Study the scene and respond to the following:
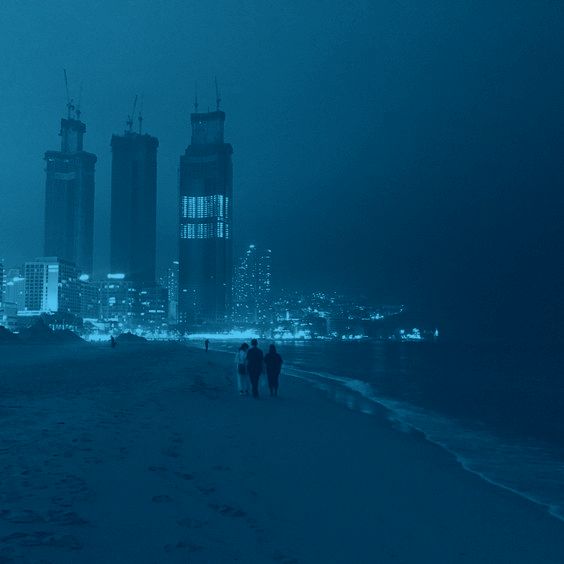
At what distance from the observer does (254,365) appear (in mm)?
17609

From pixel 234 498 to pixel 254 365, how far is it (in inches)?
424

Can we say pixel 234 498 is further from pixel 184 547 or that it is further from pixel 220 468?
pixel 184 547

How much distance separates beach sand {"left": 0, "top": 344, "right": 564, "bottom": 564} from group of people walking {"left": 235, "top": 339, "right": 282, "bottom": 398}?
427cm

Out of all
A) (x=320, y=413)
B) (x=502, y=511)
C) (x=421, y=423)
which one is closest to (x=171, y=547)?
(x=502, y=511)

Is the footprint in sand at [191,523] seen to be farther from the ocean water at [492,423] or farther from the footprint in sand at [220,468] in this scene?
the ocean water at [492,423]

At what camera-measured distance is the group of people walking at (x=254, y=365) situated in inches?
685

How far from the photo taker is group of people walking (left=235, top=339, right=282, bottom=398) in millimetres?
17391

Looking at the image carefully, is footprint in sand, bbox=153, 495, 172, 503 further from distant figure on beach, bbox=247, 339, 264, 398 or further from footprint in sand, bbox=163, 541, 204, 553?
distant figure on beach, bbox=247, 339, 264, 398

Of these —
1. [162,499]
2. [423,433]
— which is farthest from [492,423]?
[162,499]

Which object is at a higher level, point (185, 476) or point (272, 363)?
point (272, 363)

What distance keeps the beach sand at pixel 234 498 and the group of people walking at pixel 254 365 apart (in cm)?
427

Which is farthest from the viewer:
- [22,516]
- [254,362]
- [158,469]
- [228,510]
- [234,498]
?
[254,362]

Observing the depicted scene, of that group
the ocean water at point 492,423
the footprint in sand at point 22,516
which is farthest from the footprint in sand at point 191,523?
the ocean water at point 492,423

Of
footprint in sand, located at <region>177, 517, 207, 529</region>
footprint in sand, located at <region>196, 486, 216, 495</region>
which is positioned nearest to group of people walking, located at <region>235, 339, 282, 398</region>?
footprint in sand, located at <region>196, 486, 216, 495</region>
